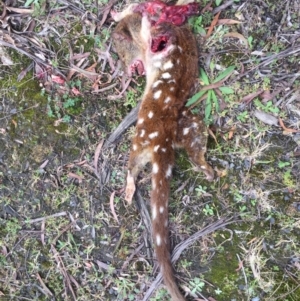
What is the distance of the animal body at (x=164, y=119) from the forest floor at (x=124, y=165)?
167 millimetres

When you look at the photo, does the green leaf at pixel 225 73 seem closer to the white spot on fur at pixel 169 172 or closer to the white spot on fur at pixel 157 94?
the white spot on fur at pixel 157 94

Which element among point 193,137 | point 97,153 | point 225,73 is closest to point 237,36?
point 225,73

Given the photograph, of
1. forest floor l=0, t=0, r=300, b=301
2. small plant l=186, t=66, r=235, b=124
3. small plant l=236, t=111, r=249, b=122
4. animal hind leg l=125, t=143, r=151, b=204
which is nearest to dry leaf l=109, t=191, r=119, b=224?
forest floor l=0, t=0, r=300, b=301

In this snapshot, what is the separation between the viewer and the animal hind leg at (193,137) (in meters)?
3.74

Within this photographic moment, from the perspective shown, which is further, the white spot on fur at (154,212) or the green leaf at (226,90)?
the green leaf at (226,90)

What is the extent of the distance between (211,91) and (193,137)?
0.45 meters

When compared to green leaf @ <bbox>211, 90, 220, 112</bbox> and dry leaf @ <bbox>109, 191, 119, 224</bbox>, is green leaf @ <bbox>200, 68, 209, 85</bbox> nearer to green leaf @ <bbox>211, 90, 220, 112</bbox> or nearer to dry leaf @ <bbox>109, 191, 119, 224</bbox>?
green leaf @ <bbox>211, 90, 220, 112</bbox>

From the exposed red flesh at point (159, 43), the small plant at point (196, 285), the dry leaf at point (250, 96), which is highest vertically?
the exposed red flesh at point (159, 43)

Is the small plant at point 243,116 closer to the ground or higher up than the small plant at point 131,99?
closer to the ground

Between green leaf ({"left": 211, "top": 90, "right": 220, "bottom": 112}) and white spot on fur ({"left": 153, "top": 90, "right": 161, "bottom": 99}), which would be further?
green leaf ({"left": 211, "top": 90, "right": 220, "bottom": 112})

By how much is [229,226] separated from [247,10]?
1.90 metres

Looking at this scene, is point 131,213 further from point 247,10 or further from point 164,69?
point 247,10

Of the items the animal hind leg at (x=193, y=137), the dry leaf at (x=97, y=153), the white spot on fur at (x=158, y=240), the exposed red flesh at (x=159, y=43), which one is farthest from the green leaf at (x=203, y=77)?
the white spot on fur at (x=158, y=240)

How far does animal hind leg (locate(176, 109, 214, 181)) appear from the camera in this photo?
12.3ft
